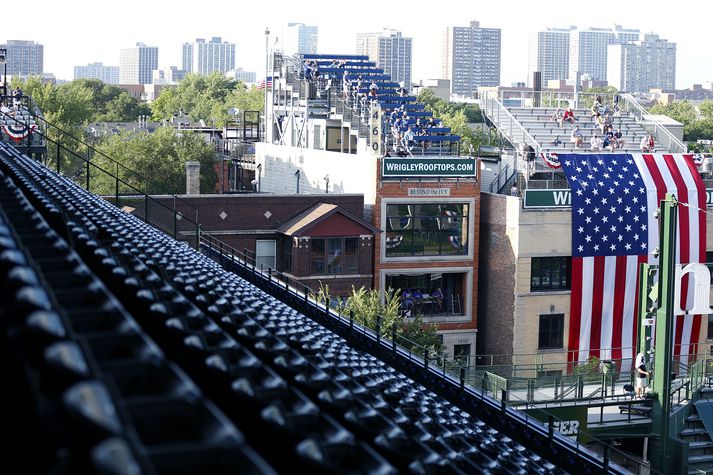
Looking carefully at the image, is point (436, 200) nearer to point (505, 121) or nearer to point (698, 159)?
point (505, 121)

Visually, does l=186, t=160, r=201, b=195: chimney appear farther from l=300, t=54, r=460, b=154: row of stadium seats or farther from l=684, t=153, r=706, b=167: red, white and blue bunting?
l=684, t=153, r=706, b=167: red, white and blue bunting

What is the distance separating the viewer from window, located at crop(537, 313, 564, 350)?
47031 mm

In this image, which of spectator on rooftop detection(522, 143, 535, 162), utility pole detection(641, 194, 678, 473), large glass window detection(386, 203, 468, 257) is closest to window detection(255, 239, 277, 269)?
large glass window detection(386, 203, 468, 257)

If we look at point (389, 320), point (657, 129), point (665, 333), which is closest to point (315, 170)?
point (657, 129)

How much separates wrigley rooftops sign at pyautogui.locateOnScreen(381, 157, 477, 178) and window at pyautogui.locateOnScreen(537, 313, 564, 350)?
7.27 m

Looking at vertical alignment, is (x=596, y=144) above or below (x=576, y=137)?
below

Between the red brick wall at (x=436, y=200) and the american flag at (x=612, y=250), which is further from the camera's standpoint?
the red brick wall at (x=436, y=200)

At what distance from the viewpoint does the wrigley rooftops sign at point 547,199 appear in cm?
4666

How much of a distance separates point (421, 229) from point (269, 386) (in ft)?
136

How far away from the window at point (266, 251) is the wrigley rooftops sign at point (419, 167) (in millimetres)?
5546

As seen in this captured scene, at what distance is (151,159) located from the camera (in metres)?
71.4

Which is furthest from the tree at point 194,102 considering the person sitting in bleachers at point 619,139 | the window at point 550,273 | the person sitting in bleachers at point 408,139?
the window at point 550,273

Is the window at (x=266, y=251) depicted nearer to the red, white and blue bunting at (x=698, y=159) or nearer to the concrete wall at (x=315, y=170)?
the concrete wall at (x=315, y=170)

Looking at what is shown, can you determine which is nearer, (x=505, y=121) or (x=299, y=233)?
(x=299, y=233)
